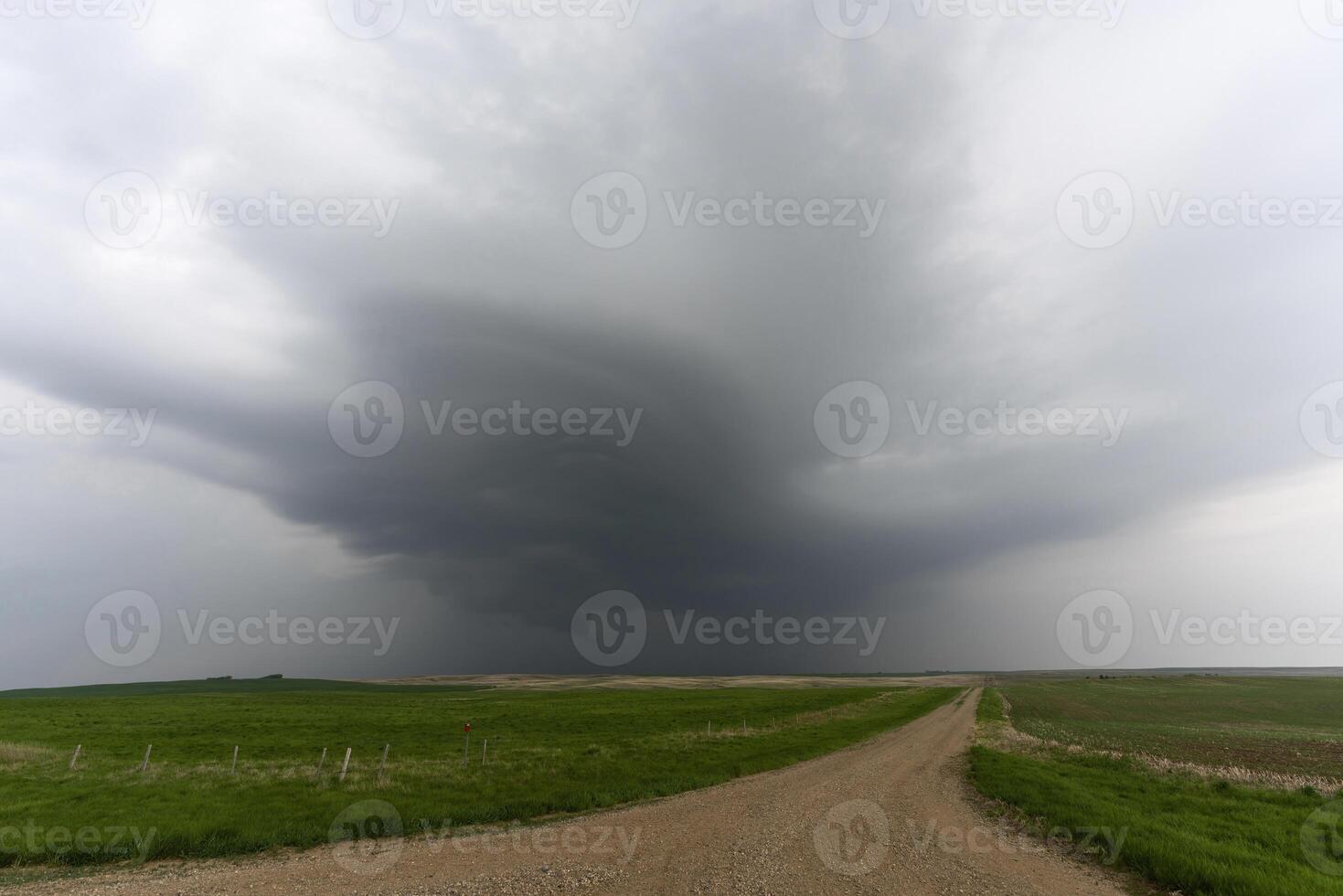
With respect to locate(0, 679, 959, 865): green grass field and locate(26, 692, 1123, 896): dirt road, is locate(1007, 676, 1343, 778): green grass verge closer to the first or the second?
locate(0, 679, 959, 865): green grass field

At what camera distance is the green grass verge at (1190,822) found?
12.9 meters

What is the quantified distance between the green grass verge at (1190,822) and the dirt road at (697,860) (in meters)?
1.89

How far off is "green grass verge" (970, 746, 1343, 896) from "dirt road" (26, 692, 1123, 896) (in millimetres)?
1888

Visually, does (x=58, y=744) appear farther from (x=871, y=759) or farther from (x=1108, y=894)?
(x=1108, y=894)

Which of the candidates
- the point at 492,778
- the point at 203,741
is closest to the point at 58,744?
the point at 203,741

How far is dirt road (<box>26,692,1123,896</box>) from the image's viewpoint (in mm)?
13039

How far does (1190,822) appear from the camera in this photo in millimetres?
17359

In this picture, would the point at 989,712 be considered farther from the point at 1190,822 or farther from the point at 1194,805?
the point at 1190,822

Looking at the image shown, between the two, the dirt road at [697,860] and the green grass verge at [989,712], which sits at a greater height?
the dirt road at [697,860]

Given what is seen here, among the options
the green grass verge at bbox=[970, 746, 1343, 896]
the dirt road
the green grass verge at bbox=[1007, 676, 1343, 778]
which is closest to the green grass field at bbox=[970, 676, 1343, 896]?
the green grass verge at bbox=[970, 746, 1343, 896]

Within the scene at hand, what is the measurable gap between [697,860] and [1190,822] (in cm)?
1514

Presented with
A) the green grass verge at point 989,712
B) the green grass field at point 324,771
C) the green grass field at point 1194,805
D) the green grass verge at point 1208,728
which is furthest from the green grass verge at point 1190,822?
the green grass verge at point 989,712

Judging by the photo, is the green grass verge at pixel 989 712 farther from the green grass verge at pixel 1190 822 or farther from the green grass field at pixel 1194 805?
the green grass verge at pixel 1190 822

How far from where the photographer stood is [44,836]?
54.5 feet
